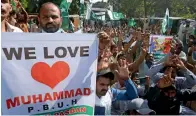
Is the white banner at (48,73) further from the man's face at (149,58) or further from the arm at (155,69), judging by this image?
the man's face at (149,58)

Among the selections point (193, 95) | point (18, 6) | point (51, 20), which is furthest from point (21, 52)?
point (18, 6)

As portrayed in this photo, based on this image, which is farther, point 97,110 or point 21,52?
point 97,110

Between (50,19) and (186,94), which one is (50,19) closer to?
(50,19)

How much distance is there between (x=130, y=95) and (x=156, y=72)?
1326 mm

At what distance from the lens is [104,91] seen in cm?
301

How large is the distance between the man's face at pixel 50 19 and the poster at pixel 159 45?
4.19m

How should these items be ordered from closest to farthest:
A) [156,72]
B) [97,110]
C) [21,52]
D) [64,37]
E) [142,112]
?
[21,52] < [64,37] < [97,110] < [142,112] < [156,72]

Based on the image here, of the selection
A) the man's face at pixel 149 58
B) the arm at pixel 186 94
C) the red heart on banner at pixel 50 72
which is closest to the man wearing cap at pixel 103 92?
the red heart on banner at pixel 50 72

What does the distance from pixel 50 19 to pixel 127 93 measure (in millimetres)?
888

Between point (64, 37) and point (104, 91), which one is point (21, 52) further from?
point (104, 91)

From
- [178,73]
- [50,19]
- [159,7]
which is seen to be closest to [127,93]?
[50,19]

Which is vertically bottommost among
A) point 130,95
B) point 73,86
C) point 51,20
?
point 130,95

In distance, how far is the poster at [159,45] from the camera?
7168mm

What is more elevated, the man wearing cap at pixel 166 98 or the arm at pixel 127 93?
the arm at pixel 127 93
